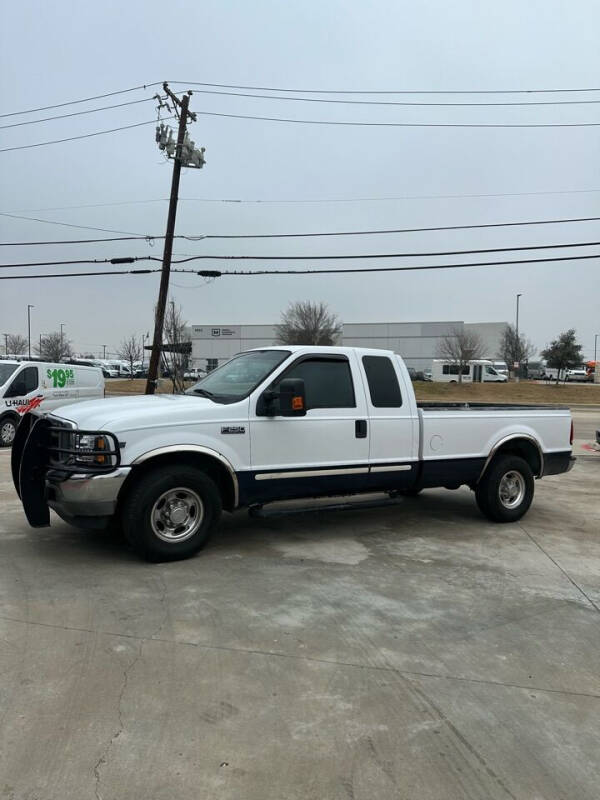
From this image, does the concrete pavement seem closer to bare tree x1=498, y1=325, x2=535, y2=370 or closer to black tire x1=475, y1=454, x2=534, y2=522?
black tire x1=475, y1=454, x2=534, y2=522

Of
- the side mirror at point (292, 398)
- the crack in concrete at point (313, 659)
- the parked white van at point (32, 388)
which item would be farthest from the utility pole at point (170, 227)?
the crack in concrete at point (313, 659)

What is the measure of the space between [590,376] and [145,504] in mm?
77332

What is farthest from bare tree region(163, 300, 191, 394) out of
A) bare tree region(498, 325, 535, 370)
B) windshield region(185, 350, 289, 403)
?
bare tree region(498, 325, 535, 370)

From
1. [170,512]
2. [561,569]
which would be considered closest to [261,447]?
[170,512]

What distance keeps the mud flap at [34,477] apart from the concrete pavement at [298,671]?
1.46 ft

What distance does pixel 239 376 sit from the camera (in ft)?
20.8

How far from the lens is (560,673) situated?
12.1 ft

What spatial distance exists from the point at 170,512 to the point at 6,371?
1155 centimetres

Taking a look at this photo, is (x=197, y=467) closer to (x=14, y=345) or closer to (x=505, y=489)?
(x=505, y=489)

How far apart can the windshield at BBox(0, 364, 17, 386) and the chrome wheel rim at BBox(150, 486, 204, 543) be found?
36.9 ft

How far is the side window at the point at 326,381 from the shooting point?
20.4 feet

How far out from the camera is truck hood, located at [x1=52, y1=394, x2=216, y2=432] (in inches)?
206

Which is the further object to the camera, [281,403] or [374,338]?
[374,338]

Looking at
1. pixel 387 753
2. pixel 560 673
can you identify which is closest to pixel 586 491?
pixel 560 673
